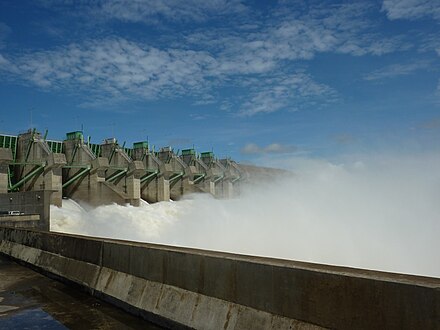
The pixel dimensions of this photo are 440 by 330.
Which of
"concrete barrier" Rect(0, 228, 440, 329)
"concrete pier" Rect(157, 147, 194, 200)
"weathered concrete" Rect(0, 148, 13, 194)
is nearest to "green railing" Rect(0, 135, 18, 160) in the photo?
"weathered concrete" Rect(0, 148, 13, 194)

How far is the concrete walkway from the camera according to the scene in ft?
19.7

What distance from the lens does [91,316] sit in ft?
21.3

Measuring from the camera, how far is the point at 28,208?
80.3ft

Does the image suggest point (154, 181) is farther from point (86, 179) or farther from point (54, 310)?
point (54, 310)

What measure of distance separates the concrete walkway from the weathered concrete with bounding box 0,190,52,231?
41.3 ft

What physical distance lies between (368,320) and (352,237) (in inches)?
910

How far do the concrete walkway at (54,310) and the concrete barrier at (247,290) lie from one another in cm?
27

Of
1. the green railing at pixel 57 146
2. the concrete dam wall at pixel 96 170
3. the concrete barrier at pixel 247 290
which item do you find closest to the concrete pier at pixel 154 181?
the concrete dam wall at pixel 96 170

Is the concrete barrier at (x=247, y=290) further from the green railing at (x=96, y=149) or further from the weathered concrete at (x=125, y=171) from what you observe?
the green railing at (x=96, y=149)

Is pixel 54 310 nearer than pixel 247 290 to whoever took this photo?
No

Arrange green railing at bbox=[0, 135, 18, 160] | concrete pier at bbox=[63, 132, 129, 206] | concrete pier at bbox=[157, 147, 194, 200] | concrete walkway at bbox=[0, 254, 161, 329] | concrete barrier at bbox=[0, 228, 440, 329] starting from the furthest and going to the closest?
1. concrete pier at bbox=[157, 147, 194, 200]
2. concrete pier at bbox=[63, 132, 129, 206]
3. green railing at bbox=[0, 135, 18, 160]
4. concrete walkway at bbox=[0, 254, 161, 329]
5. concrete barrier at bbox=[0, 228, 440, 329]

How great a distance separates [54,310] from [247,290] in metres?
3.92

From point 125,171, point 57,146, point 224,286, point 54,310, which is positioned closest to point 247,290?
point 224,286

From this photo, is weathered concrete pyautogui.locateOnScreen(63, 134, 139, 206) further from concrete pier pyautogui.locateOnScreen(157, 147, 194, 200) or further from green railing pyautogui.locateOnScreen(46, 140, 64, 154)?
concrete pier pyautogui.locateOnScreen(157, 147, 194, 200)
